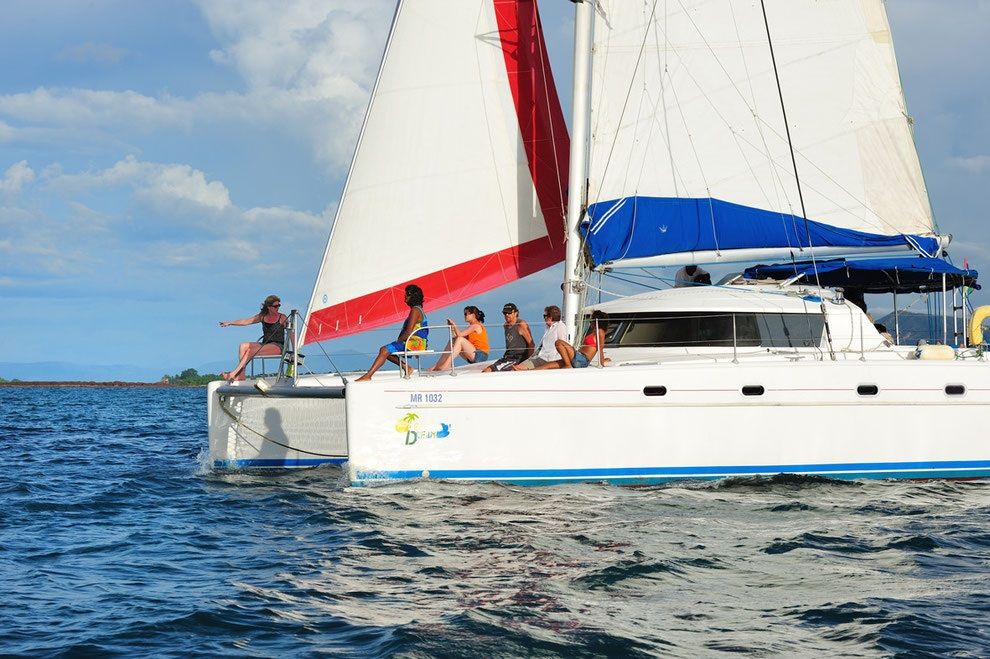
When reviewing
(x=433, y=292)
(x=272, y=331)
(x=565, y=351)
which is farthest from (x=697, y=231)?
(x=272, y=331)

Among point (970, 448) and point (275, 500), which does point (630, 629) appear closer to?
point (275, 500)

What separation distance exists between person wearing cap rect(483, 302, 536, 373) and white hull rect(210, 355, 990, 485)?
46.9 inches

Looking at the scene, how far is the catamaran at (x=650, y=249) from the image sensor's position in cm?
1023

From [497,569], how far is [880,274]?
7.81 m

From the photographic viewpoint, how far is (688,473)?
1053cm

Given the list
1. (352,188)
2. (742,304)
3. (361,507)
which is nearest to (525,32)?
(352,188)

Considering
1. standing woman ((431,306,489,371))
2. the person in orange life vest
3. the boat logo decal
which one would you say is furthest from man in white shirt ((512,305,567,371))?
the boat logo decal

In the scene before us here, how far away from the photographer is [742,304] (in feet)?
38.0

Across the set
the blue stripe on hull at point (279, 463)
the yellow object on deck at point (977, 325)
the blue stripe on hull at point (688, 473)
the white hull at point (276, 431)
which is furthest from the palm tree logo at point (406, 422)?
the yellow object on deck at point (977, 325)

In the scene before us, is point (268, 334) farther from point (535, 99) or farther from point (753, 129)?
point (753, 129)

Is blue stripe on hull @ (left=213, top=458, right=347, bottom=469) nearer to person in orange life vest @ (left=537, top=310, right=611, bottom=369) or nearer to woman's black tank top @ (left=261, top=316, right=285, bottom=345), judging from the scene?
woman's black tank top @ (left=261, top=316, right=285, bottom=345)

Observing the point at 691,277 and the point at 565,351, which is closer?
the point at 565,351

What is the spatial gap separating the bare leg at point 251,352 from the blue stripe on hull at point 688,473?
3.05m

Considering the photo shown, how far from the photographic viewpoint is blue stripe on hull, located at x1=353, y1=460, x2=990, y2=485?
33.2ft
